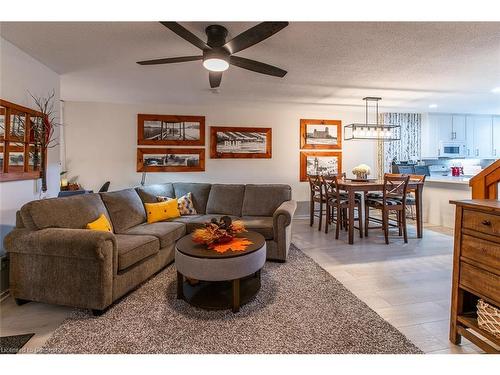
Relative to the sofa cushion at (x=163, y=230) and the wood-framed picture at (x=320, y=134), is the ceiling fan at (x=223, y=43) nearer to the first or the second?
the sofa cushion at (x=163, y=230)

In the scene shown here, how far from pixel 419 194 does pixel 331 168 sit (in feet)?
6.70

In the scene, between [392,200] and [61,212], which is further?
[392,200]

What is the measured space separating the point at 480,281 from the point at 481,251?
17cm

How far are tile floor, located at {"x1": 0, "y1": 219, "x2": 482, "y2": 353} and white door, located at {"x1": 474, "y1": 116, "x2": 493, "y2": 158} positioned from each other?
3849 mm

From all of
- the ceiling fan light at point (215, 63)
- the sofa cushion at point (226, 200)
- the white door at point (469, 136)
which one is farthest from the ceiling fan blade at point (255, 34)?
the white door at point (469, 136)

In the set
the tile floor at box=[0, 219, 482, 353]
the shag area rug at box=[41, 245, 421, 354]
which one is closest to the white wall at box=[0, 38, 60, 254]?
the tile floor at box=[0, 219, 482, 353]

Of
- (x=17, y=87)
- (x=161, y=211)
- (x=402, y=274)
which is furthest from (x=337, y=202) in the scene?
(x=17, y=87)

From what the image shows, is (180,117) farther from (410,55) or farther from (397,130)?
(397,130)

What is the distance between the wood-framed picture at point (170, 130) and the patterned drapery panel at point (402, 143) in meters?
4.05

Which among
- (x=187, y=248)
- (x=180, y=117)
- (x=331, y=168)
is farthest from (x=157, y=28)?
(x=331, y=168)

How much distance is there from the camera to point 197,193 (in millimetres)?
4273

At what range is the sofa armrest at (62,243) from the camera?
202cm

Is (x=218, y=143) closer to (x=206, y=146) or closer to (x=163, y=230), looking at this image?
(x=206, y=146)

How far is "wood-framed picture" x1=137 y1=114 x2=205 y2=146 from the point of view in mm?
5188
